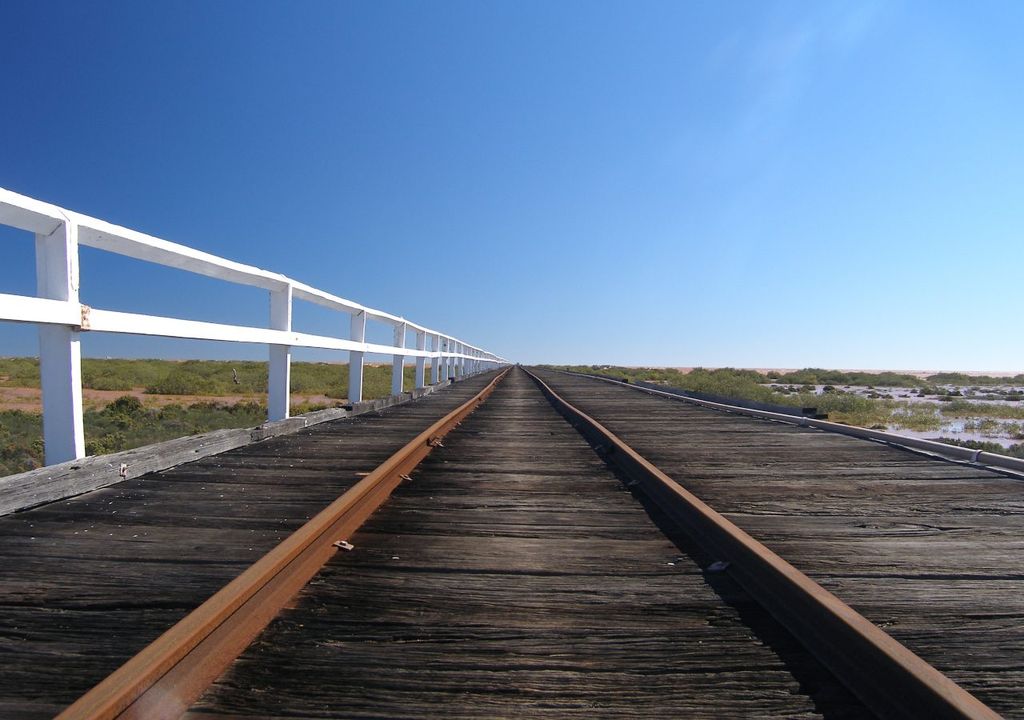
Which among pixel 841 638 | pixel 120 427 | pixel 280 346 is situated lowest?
pixel 120 427

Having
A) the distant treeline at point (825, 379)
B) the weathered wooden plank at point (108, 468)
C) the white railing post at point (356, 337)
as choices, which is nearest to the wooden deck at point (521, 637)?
the weathered wooden plank at point (108, 468)

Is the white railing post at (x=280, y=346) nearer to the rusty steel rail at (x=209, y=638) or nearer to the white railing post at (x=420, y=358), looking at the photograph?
the rusty steel rail at (x=209, y=638)

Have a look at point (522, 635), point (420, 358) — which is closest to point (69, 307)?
point (522, 635)

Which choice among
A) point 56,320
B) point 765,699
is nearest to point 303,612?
point 765,699

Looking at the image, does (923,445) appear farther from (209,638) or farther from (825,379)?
(825,379)

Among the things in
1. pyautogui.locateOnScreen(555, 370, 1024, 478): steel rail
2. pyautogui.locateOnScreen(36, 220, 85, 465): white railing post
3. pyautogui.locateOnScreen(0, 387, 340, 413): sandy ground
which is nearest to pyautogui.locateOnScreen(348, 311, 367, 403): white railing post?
pyautogui.locateOnScreen(36, 220, 85, 465): white railing post

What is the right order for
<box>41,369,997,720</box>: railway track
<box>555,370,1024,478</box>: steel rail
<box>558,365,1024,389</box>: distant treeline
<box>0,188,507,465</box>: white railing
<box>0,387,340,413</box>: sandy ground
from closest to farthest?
<box>41,369,997,720</box>: railway track, <box>0,188,507,465</box>: white railing, <box>555,370,1024,478</box>: steel rail, <box>0,387,340,413</box>: sandy ground, <box>558,365,1024,389</box>: distant treeline

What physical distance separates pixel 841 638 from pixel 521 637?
96cm

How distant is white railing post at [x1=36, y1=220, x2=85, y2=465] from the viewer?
3.15 meters

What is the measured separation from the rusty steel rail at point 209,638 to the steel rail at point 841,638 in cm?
173

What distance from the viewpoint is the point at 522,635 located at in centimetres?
191

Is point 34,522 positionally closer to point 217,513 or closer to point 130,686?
point 217,513

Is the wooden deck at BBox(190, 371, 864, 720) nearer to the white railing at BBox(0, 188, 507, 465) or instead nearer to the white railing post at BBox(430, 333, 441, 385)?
the white railing at BBox(0, 188, 507, 465)

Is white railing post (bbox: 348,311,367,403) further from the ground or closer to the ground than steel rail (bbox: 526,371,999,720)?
further from the ground
